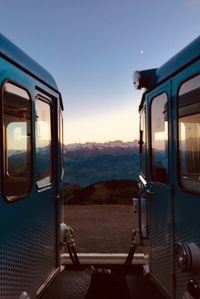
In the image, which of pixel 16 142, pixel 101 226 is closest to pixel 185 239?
pixel 16 142

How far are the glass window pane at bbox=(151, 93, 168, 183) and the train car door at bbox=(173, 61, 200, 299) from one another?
38 centimetres

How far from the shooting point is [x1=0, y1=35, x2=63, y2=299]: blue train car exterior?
3.33 m

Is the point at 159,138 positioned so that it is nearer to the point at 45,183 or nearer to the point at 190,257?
the point at 45,183

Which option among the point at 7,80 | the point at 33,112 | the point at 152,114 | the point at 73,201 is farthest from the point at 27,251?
the point at 73,201

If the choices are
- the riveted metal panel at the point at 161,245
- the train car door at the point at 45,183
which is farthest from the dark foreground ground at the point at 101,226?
the riveted metal panel at the point at 161,245

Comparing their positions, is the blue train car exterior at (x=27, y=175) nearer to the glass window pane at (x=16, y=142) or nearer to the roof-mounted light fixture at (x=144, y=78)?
the glass window pane at (x=16, y=142)

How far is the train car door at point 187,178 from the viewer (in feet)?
10.8

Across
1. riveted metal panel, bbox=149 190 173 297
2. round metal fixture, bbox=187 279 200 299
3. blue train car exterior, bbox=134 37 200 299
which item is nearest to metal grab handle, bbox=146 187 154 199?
blue train car exterior, bbox=134 37 200 299

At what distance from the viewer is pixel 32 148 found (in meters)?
4.15

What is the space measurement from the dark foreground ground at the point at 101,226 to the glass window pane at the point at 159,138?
3.69 meters

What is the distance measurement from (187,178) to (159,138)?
3.28 feet

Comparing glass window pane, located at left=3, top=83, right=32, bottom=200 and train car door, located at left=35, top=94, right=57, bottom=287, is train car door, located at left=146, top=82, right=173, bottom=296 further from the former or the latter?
glass window pane, located at left=3, top=83, right=32, bottom=200

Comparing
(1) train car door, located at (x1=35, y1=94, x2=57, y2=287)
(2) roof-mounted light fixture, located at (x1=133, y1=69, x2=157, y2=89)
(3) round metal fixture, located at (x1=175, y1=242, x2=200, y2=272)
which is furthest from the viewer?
(2) roof-mounted light fixture, located at (x1=133, y1=69, x2=157, y2=89)

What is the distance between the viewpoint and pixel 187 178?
372 centimetres
